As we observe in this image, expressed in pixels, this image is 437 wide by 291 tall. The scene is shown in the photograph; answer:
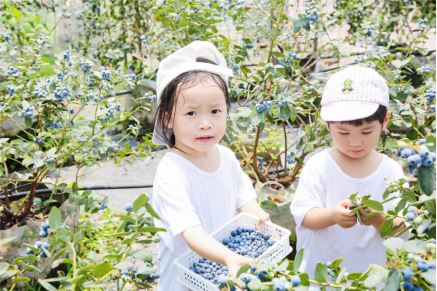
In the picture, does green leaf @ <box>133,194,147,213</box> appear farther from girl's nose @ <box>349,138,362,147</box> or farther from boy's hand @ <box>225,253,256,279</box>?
girl's nose @ <box>349,138,362,147</box>

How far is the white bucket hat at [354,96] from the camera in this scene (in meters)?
1.57

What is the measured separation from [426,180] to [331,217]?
851 mm

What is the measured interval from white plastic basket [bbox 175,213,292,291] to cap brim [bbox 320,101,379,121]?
1.33 feet

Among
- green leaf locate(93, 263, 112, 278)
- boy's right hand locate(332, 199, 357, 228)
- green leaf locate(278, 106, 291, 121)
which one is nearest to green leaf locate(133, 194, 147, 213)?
green leaf locate(93, 263, 112, 278)

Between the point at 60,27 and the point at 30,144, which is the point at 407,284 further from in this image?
the point at 60,27

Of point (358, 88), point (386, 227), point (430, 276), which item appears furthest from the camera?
point (358, 88)

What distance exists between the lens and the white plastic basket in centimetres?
133

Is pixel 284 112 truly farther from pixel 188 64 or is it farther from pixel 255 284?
pixel 255 284

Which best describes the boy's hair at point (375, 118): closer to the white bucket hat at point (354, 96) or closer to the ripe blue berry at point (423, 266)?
the white bucket hat at point (354, 96)

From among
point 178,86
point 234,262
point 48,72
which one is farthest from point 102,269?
point 48,72

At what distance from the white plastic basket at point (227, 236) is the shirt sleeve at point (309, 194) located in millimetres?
193

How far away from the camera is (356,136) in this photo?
160 centimetres

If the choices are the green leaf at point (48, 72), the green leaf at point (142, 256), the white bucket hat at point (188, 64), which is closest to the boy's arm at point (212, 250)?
the green leaf at point (142, 256)

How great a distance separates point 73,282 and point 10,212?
1.63 metres
